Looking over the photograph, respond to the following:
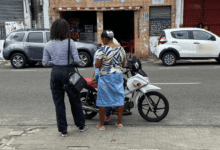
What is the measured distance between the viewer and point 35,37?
14.0 meters

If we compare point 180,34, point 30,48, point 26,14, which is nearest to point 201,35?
point 180,34

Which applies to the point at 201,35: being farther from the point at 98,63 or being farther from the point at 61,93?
the point at 61,93

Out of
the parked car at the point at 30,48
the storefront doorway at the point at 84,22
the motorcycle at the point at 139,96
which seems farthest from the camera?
the storefront doorway at the point at 84,22

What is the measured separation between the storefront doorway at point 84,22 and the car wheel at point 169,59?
623cm

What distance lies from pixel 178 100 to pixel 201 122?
1.59 meters

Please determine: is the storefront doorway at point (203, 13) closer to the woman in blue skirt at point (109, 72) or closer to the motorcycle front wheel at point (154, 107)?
the motorcycle front wheel at point (154, 107)

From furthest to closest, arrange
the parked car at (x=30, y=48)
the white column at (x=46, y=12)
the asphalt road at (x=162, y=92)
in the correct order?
the white column at (x=46, y=12)
the parked car at (x=30, y=48)
the asphalt road at (x=162, y=92)

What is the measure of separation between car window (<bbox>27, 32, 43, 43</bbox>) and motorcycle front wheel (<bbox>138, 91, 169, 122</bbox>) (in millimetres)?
9226

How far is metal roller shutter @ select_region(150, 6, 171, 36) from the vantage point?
58.9ft

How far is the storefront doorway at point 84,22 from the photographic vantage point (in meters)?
19.0

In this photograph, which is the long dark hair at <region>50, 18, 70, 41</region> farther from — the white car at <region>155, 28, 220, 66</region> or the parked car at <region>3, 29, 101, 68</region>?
the white car at <region>155, 28, 220, 66</region>

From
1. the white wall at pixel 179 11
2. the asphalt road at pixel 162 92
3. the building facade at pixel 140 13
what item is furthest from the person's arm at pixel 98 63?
the white wall at pixel 179 11

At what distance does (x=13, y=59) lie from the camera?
555 inches

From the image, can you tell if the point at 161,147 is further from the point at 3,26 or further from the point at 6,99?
the point at 3,26
